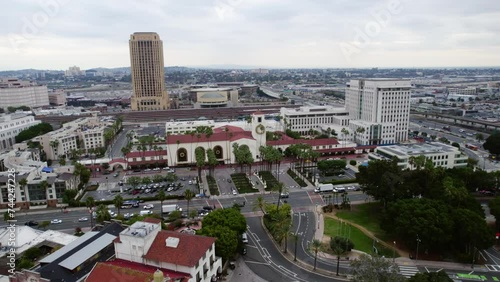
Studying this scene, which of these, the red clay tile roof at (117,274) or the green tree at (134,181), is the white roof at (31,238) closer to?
the red clay tile roof at (117,274)

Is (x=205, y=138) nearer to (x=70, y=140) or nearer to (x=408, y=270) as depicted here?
(x=70, y=140)

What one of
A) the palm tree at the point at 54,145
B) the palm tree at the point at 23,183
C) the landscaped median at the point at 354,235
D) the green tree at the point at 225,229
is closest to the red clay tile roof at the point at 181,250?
the green tree at the point at 225,229

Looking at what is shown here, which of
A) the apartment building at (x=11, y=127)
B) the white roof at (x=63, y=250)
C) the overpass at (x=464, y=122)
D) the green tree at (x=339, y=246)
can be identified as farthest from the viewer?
the overpass at (x=464, y=122)

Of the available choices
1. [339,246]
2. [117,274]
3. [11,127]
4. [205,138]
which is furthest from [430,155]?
[11,127]

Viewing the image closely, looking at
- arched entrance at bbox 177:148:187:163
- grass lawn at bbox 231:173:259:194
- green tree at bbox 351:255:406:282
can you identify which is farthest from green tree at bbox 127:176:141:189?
green tree at bbox 351:255:406:282

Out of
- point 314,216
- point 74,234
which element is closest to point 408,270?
point 314,216

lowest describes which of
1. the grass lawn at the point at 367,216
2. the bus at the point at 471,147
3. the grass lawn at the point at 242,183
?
the grass lawn at the point at 367,216

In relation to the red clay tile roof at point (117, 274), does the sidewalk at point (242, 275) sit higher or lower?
lower
